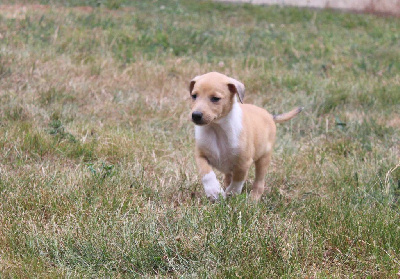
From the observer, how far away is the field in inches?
123

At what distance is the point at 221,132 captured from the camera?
410 cm

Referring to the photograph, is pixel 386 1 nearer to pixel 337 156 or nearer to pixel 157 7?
pixel 157 7

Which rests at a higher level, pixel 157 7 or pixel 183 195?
pixel 157 7

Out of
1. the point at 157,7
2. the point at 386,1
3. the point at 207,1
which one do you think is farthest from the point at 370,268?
the point at 386,1

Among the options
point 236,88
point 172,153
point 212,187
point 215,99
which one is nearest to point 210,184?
point 212,187

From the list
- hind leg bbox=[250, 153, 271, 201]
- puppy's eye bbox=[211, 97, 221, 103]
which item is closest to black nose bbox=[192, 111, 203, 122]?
puppy's eye bbox=[211, 97, 221, 103]

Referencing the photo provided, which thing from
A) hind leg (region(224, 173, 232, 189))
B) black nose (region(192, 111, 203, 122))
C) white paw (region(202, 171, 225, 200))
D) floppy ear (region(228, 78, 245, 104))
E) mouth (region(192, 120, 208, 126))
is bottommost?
hind leg (region(224, 173, 232, 189))

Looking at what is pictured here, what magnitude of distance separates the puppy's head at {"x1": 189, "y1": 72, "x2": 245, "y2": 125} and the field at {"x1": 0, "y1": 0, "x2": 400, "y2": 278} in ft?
2.04

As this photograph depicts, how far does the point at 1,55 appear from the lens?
6.75 m

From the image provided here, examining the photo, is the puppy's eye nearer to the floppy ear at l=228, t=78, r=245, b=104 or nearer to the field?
the floppy ear at l=228, t=78, r=245, b=104

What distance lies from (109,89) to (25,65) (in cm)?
110

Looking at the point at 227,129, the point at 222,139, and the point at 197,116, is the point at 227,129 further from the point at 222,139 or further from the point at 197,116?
the point at 197,116

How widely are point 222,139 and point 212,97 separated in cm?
36

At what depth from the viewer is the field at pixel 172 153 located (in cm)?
313
